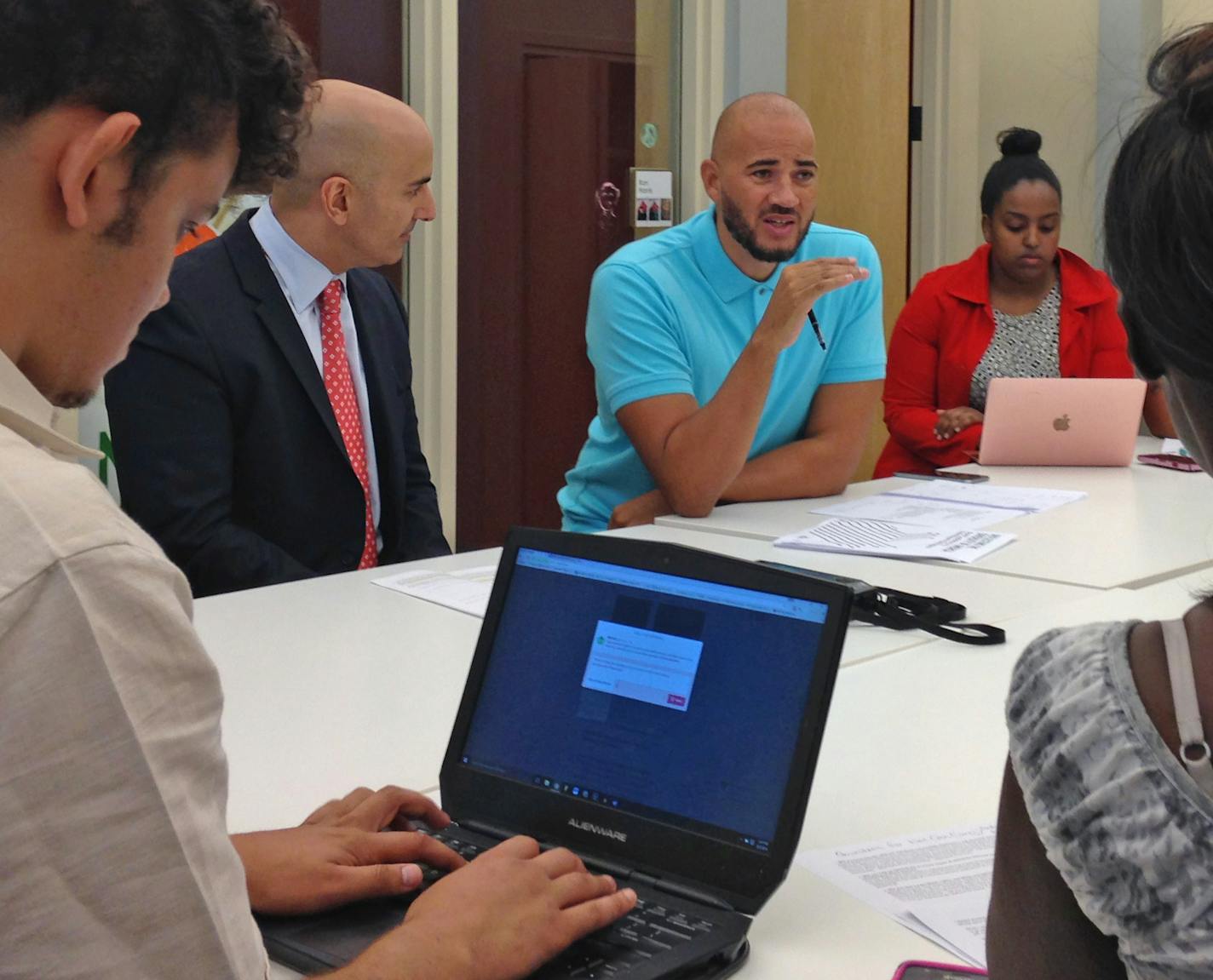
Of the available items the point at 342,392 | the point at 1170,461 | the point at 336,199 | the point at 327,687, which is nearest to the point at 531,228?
the point at 336,199

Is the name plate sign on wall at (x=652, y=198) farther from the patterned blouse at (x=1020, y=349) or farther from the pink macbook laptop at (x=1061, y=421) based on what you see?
the pink macbook laptop at (x=1061, y=421)

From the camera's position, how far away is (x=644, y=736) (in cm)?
108

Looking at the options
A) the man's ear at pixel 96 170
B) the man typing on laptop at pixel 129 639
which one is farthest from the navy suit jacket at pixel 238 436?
the man's ear at pixel 96 170

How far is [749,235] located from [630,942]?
2.12 meters

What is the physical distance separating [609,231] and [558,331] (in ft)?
1.19

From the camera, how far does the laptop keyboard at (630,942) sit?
0.94 metres

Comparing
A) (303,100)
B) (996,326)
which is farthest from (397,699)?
(996,326)

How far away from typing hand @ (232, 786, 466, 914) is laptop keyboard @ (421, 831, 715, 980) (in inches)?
5.3

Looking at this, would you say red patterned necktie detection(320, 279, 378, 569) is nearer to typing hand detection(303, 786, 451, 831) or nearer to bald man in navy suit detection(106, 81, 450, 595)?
bald man in navy suit detection(106, 81, 450, 595)

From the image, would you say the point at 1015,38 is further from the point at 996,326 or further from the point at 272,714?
the point at 272,714

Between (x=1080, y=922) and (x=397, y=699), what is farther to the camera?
(x=397, y=699)

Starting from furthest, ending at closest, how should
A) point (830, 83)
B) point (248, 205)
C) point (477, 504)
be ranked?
point (830, 83), point (477, 504), point (248, 205)

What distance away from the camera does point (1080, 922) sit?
0.75 m

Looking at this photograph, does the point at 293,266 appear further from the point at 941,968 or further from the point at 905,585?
the point at 941,968
